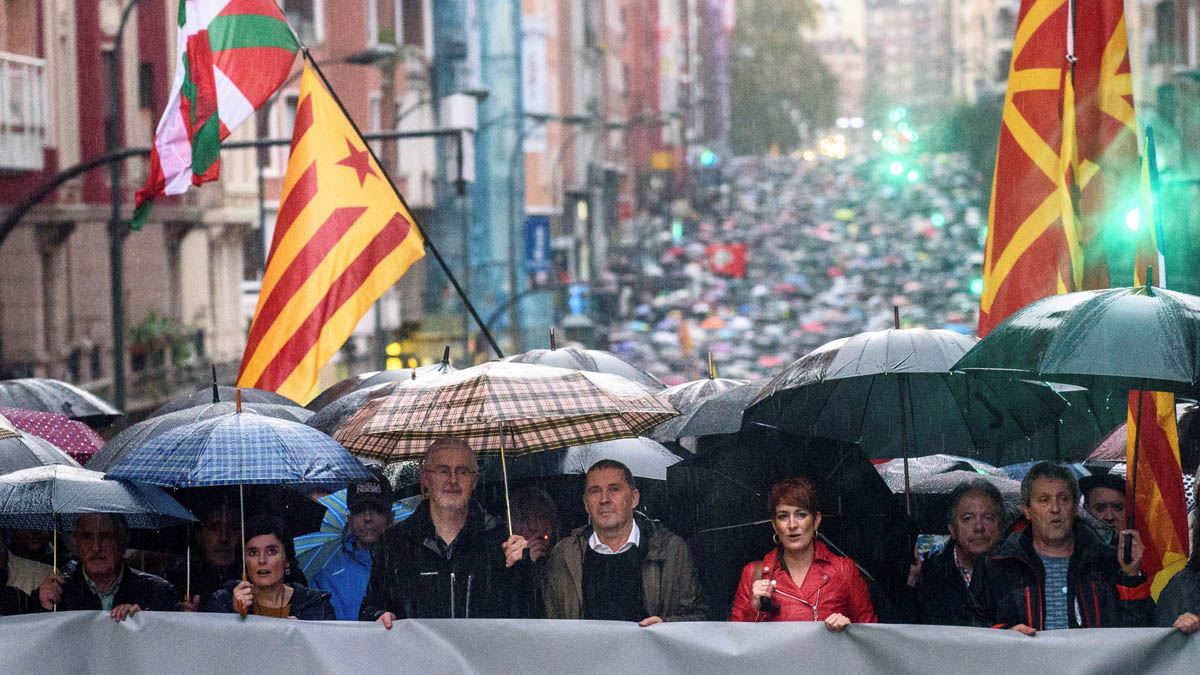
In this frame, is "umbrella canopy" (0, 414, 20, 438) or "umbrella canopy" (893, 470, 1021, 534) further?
"umbrella canopy" (893, 470, 1021, 534)

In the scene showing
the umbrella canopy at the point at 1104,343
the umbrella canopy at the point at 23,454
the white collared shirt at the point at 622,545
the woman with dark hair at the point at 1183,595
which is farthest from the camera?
the umbrella canopy at the point at 23,454

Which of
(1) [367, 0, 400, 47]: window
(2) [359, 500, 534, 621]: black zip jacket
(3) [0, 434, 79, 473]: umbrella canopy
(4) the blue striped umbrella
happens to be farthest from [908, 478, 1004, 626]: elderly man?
(1) [367, 0, 400, 47]: window

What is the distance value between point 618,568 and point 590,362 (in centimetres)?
296

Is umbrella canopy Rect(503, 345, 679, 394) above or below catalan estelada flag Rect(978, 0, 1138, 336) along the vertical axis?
below

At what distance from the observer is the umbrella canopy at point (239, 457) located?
5898mm

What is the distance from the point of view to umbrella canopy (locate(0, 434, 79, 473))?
21.5 ft

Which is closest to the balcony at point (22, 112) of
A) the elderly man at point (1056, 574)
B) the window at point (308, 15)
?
the window at point (308, 15)

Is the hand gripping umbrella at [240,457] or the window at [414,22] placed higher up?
the window at [414,22]

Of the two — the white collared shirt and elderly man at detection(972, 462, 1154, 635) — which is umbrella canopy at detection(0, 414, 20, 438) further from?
elderly man at detection(972, 462, 1154, 635)

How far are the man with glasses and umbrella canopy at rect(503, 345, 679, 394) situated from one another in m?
2.18

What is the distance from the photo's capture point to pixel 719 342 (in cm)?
5922

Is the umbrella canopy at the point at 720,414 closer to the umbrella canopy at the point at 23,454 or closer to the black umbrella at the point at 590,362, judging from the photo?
the black umbrella at the point at 590,362

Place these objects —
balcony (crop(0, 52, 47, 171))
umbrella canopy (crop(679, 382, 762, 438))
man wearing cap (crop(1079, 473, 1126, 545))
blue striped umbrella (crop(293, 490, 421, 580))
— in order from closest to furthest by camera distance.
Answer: man wearing cap (crop(1079, 473, 1126, 545)), blue striped umbrella (crop(293, 490, 421, 580)), umbrella canopy (crop(679, 382, 762, 438)), balcony (crop(0, 52, 47, 171))

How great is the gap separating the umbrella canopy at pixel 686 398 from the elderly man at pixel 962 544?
176 centimetres
